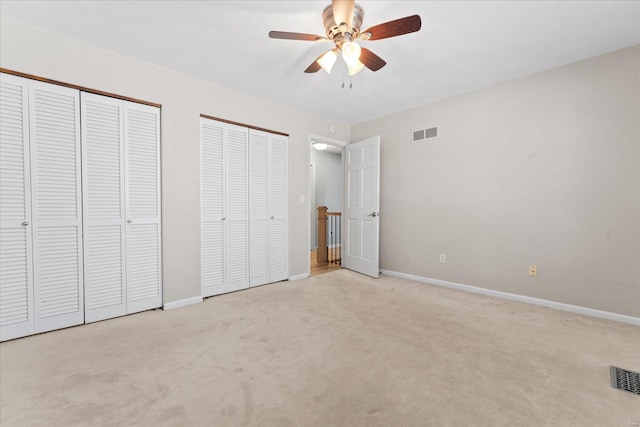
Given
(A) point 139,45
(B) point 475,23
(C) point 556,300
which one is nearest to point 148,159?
(A) point 139,45

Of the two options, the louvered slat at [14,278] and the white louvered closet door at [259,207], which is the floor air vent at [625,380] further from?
the louvered slat at [14,278]

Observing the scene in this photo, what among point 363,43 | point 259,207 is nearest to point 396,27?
point 363,43

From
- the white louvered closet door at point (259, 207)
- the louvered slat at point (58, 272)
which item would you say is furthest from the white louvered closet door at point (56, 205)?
the white louvered closet door at point (259, 207)

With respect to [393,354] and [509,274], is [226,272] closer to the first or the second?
[393,354]

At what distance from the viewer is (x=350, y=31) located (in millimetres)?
1890

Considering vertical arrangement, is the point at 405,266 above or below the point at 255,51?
below

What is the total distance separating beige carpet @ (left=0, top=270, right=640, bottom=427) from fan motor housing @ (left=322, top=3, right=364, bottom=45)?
231 centimetres

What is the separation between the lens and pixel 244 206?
11.6ft

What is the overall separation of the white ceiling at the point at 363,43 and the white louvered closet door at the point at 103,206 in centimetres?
66

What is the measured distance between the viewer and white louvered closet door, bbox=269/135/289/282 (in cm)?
379

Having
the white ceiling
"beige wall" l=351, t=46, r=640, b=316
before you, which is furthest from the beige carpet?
the white ceiling

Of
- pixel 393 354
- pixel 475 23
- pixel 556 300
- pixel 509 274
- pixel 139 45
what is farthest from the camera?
pixel 509 274

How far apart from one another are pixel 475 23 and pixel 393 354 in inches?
104

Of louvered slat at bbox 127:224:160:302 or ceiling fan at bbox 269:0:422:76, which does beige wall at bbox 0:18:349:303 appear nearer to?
louvered slat at bbox 127:224:160:302
